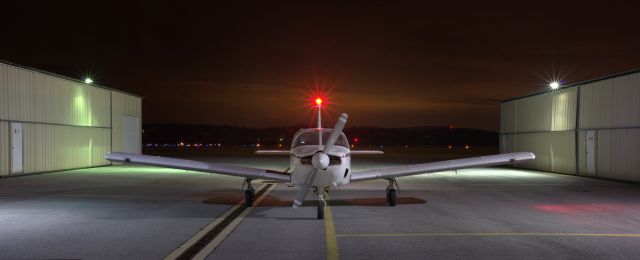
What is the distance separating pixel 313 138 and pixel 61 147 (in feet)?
60.5

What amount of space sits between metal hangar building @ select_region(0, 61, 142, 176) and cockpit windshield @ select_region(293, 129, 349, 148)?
48.9 feet

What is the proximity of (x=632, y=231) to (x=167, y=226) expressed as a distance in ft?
25.6

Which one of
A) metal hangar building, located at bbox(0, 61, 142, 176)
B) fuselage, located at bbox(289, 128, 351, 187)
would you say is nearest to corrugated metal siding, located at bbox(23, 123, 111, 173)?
metal hangar building, located at bbox(0, 61, 142, 176)

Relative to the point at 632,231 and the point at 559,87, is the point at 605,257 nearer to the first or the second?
the point at 632,231

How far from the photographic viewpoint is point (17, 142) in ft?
73.2

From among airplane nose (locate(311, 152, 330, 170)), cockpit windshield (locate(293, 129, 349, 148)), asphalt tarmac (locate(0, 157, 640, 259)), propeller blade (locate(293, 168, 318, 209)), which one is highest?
cockpit windshield (locate(293, 129, 349, 148))

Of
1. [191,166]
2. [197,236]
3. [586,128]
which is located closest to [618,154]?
[586,128]

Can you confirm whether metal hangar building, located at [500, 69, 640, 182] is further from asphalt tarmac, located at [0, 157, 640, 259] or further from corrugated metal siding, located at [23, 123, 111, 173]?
corrugated metal siding, located at [23, 123, 111, 173]

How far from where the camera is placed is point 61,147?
26016mm

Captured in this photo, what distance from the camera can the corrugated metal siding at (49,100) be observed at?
21.8 metres

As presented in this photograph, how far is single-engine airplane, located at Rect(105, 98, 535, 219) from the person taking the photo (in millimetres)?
10250

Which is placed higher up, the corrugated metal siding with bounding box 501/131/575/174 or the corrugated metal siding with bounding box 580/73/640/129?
the corrugated metal siding with bounding box 580/73/640/129

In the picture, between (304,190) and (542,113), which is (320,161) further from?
(542,113)

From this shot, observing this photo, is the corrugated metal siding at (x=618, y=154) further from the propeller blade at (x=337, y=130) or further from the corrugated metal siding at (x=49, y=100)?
the corrugated metal siding at (x=49, y=100)
